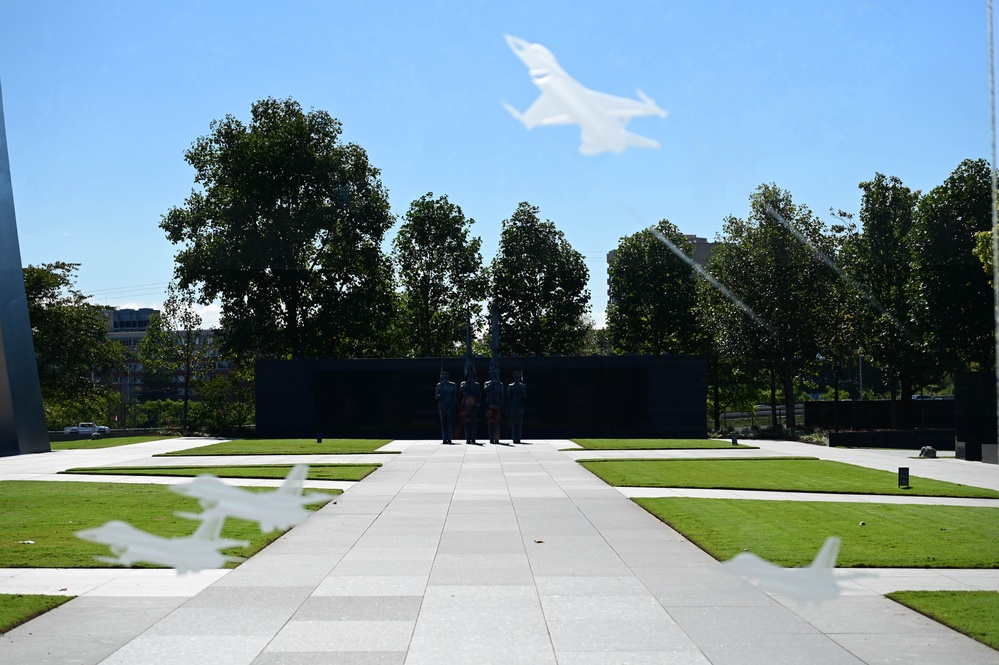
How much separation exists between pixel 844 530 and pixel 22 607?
13220 mm

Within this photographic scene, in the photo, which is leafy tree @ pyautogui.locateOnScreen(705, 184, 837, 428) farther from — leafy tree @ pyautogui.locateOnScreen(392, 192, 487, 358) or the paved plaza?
the paved plaza

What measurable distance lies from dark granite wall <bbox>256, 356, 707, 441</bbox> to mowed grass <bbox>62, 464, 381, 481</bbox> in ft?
95.6

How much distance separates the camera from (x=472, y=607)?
1230cm

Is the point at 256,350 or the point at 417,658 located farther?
the point at 256,350

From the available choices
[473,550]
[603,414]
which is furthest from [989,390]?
[473,550]

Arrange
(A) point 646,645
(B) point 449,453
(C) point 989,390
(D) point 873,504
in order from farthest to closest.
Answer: (B) point 449,453 < (C) point 989,390 < (D) point 873,504 < (A) point 646,645

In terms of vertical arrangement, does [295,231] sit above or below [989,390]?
above

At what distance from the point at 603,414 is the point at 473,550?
48963mm

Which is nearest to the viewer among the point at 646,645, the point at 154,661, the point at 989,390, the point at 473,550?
the point at 154,661

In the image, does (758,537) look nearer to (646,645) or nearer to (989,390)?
(646,645)

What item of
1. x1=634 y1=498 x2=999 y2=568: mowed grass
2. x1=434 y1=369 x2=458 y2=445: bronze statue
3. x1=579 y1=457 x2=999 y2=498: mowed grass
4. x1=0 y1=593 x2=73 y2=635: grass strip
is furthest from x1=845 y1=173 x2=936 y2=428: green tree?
x1=0 y1=593 x2=73 y2=635: grass strip

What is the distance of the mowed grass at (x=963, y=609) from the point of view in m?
10.8

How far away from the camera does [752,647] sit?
32.1 ft

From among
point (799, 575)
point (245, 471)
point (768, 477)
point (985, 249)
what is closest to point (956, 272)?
point (985, 249)
